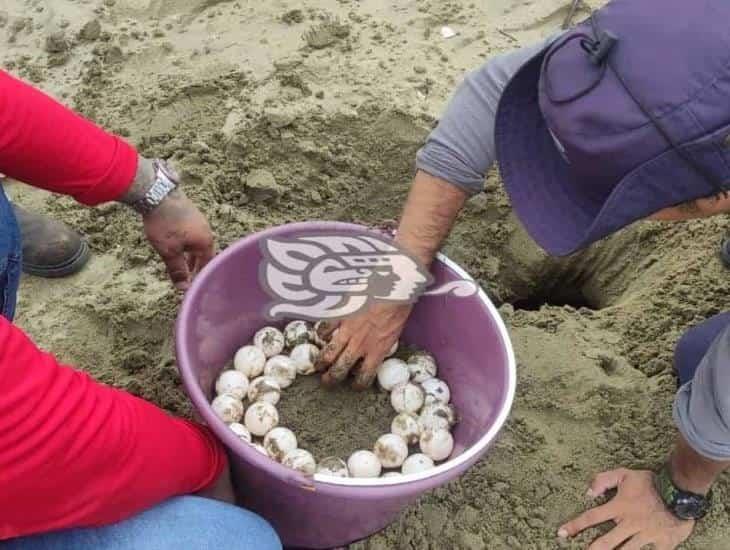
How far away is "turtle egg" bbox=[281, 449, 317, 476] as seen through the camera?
117cm

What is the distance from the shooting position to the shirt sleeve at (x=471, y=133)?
1.29 meters

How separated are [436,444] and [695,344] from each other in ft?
1.89

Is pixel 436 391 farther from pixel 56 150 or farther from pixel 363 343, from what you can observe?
pixel 56 150

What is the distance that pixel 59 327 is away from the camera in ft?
5.30

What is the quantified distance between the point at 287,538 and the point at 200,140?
3.15 feet

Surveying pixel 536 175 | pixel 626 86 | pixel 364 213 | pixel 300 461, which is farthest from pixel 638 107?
pixel 364 213

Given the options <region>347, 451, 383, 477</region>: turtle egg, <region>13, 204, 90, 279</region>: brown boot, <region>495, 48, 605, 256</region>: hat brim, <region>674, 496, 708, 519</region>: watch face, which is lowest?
<region>674, 496, 708, 519</region>: watch face

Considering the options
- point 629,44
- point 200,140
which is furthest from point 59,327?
point 629,44

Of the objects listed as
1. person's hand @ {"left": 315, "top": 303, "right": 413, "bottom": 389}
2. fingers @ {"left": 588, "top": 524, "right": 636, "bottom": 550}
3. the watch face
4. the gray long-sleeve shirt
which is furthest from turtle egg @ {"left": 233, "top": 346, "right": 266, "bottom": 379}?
the watch face

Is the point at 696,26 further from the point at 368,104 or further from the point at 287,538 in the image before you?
the point at 368,104

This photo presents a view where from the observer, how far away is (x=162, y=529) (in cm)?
106

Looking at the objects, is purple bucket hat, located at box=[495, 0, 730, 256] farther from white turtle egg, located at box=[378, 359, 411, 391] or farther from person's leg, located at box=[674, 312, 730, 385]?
person's leg, located at box=[674, 312, 730, 385]

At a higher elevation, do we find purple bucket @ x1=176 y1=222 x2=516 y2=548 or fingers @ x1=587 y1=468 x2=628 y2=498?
purple bucket @ x1=176 y1=222 x2=516 y2=548

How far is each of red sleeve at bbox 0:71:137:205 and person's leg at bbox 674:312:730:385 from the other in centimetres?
105
